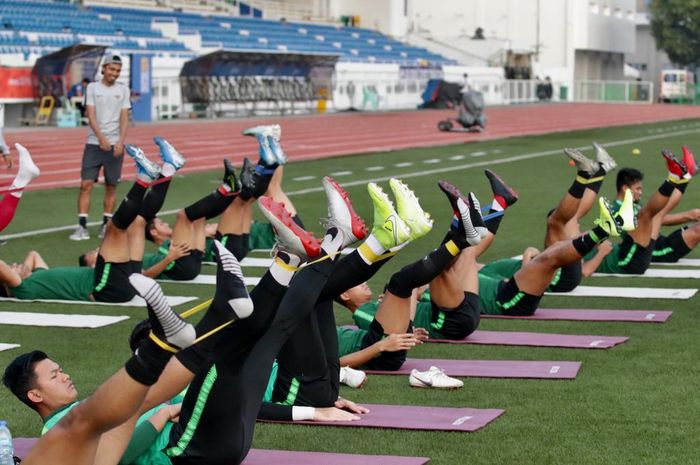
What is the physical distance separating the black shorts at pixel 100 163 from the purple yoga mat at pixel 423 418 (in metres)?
7.76

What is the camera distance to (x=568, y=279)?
10047 millimetres

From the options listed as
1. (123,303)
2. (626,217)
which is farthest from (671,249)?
(123,303)

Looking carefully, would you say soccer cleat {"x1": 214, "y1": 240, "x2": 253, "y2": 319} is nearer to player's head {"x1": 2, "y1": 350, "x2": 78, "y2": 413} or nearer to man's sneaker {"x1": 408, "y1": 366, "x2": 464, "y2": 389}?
player's head {"x1": 2, "y1": 350, "x2": 78, "y2": 413}

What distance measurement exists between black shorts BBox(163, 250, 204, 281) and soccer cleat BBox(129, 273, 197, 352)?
6.39 m

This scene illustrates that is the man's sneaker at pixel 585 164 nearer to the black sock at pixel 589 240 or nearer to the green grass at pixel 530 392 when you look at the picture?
the green grass at pixel 530 392

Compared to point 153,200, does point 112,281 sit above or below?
below

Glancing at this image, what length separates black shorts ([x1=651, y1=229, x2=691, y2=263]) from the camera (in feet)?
38.4

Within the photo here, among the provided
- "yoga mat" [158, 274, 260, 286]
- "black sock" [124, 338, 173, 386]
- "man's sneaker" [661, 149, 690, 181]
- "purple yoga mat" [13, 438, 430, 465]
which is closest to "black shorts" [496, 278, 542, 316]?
"yoga mat" [158, 274, 260, 286]

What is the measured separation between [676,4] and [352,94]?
30820 mm

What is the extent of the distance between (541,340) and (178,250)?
3.36 meters

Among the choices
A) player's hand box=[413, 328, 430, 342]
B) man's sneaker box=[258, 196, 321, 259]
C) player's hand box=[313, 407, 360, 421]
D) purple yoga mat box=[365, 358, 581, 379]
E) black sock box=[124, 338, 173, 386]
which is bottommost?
purple yoga mat box=[365, 358, 581, 379]

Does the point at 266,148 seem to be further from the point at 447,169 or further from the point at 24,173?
the point at 447,169

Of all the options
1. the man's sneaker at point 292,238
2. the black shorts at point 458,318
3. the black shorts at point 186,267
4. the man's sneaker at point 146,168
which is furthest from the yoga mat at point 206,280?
the man's sneaker at point 292,238

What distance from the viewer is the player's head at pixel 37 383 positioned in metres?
5.39
